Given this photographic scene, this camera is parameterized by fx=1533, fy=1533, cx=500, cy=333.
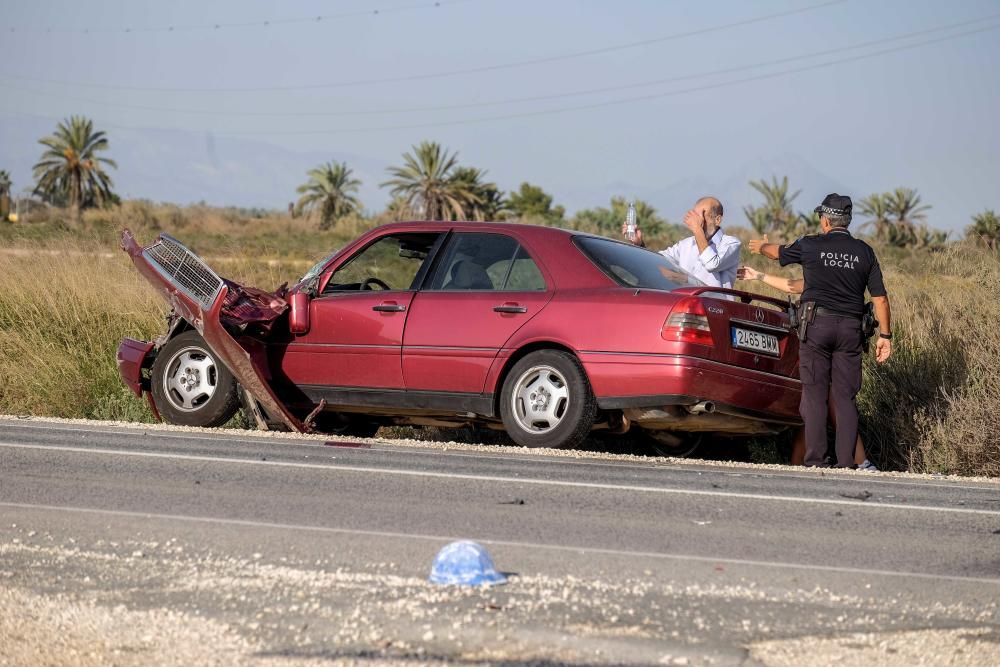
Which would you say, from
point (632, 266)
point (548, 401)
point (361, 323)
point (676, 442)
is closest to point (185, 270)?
point (361, 323)

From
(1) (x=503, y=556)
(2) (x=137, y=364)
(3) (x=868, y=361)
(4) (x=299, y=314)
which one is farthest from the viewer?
(3) (x=868, y=361)

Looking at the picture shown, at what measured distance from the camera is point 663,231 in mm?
74938

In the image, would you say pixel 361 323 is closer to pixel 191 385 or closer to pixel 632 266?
pixel 191 385

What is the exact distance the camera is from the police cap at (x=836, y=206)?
1074 cm

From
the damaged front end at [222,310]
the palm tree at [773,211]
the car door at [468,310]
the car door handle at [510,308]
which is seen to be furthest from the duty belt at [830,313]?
the palm tree at [773,211]

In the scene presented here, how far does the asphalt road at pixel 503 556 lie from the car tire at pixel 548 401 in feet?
1.28

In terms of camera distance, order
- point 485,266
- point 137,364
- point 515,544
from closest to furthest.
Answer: point 515,544
point 485,266
point 137,364

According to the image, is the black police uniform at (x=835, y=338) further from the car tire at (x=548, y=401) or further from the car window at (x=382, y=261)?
the car window at (x=382, y=261)

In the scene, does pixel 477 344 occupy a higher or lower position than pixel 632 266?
lower

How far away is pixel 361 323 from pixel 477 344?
1059 mm

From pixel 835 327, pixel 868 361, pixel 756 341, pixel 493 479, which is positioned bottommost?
pixel 493 479

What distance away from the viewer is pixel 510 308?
10.5 m

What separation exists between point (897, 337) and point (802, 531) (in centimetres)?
688

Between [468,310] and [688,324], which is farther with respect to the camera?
[468,310]
